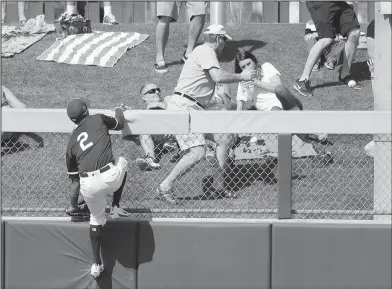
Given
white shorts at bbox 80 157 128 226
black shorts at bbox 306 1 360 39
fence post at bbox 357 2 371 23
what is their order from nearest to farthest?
white shorts at bbox 80 157 128 226 → black shorts at bbox 306 1 360 39 → fence post at bbox 357 2 371 23

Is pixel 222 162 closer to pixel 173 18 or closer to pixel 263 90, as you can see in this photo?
pixel 263 90

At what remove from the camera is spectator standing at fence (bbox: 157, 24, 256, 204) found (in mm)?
7867

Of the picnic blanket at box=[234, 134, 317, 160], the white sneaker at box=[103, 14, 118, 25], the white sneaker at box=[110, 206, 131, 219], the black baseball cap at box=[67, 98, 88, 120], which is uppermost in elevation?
the white sneaker at box=[103, 14, 118, 25]

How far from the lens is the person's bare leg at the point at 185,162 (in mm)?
7832

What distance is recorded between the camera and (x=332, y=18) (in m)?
10.6

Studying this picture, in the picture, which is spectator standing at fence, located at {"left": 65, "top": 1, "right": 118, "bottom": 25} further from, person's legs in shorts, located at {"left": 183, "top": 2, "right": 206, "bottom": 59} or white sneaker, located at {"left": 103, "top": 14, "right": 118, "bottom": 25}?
person's legs in shorts, located at {"left": 183, "top": 2, "right": 206, "bottom": 59}

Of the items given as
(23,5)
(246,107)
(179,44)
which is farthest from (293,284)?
(23,5)

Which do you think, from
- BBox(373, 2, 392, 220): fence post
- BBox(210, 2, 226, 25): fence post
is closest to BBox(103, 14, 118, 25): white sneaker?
BBox(210, 2, 226, 25): fence post

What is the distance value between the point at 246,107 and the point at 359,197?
8.03ft

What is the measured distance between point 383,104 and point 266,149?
132 centimetres

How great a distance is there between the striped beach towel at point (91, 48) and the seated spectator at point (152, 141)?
2050 millimetres

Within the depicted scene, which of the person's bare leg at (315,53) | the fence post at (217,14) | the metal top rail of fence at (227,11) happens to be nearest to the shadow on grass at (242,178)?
the person's bare leg at (315,53)

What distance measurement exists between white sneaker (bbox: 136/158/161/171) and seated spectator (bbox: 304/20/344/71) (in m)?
3.22

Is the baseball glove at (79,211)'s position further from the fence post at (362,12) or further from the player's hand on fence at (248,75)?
the fence post at (362,12)
